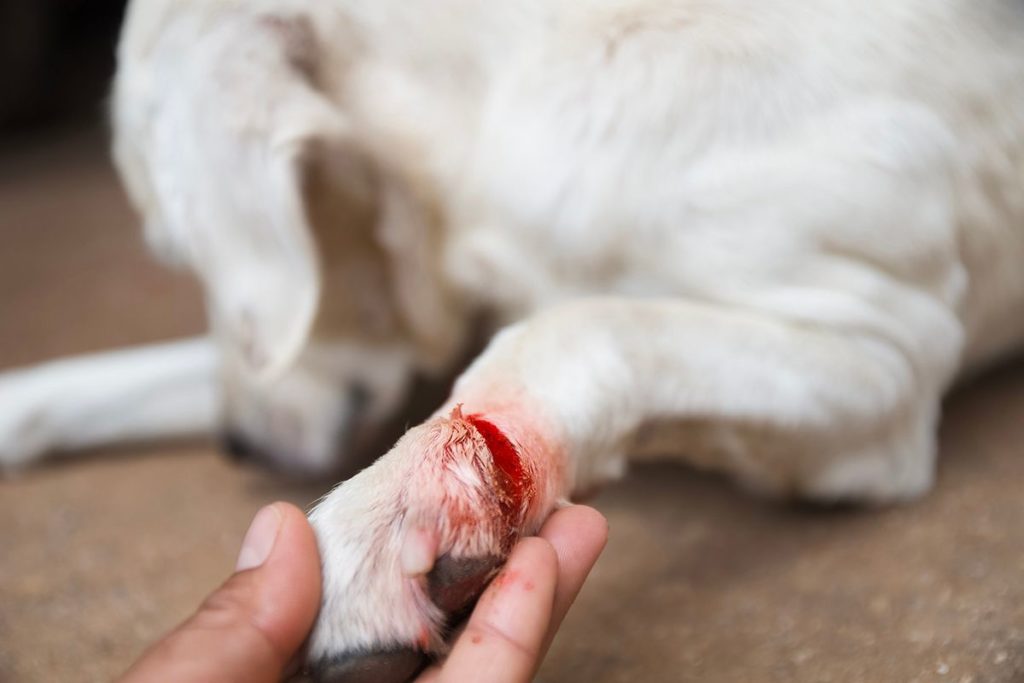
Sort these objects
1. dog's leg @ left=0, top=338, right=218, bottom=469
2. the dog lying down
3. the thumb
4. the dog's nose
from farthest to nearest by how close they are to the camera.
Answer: dog's leg @ left=0, top=338, right=218, bottom=469 < the dog's nose < the dog lying down < the thumb

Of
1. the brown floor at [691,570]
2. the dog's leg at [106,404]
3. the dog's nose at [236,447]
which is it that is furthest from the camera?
the dog's leg at [106,404]

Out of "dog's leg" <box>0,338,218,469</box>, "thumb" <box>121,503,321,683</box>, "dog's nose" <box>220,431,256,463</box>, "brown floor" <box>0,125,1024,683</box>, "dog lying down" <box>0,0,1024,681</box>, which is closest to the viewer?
"thumb" <box>121,503,321,683</box>

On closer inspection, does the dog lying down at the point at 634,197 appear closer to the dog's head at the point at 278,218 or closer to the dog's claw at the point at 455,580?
the dog's head at the point at 278,218

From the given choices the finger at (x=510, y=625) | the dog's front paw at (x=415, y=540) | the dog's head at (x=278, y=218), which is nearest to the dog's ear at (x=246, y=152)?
the dog's head at (x=278, y=218)

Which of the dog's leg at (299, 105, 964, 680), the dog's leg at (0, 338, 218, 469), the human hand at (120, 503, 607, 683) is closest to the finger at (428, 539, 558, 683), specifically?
the human hand at (120, 503, 607, 683)

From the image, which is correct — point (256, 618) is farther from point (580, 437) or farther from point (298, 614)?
point (580, 437)

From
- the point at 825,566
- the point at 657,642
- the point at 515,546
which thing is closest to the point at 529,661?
the point at 515,546

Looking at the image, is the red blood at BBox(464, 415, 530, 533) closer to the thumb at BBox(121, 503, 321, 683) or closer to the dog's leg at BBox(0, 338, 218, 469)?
the thumb at BBox(121, 503, 321, 683)
